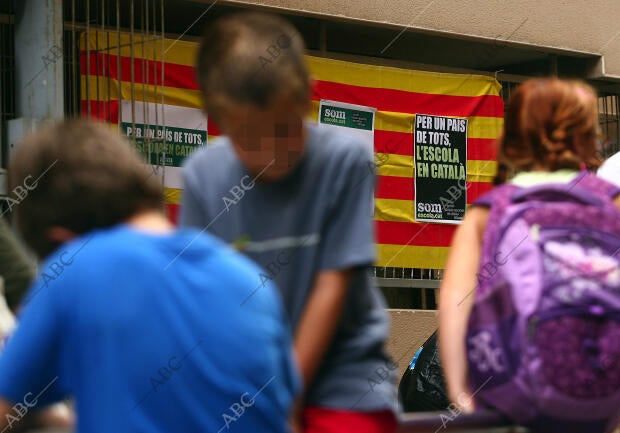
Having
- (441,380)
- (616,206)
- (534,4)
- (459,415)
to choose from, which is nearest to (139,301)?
(459,415)

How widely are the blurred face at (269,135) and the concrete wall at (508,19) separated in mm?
8938

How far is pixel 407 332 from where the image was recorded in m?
13.2

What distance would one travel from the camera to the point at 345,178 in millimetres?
2875

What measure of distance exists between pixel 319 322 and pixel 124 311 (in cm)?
66

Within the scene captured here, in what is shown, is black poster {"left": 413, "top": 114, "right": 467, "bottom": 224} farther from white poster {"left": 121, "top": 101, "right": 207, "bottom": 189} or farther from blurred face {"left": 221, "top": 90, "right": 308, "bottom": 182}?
blurred face {"left": 221, "top": 90, "right": 308, "bottom": 182}

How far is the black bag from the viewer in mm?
9375

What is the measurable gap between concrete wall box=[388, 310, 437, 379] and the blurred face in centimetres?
1029

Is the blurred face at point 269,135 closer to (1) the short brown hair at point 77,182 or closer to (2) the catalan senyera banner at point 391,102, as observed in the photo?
(1) the short brown hair at point 77,182

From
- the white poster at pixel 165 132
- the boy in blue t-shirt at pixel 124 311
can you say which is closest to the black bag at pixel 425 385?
the white poster at pixel 165 132

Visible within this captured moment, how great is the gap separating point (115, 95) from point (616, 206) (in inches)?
313

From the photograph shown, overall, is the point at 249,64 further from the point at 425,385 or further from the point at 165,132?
the point at 165,132

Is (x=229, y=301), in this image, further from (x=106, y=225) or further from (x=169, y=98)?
(x=169, y=98)

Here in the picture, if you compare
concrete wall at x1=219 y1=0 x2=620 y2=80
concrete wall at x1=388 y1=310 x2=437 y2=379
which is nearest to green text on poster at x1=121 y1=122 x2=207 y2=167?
concrete wall at x1=219 y1=0 x2=620 y2=80

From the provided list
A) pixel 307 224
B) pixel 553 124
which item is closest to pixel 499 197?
pixel 553 124
